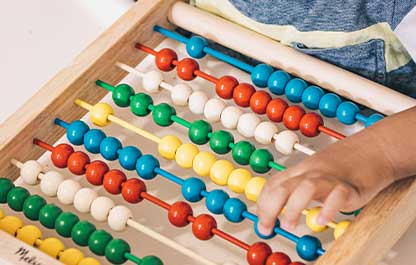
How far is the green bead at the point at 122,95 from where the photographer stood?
4.13 feet

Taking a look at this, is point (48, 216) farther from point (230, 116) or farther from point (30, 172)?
point (230, 116)

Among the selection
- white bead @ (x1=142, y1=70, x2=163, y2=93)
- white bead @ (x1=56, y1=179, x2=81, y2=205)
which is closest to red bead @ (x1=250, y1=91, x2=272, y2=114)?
white bead @ (x1=142, y1=70, x2=163, y2=93)

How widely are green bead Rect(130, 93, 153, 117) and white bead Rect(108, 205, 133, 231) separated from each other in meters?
0.14

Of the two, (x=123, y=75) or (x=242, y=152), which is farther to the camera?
(x=123, y=75)

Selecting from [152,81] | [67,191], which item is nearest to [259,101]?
[152,81]

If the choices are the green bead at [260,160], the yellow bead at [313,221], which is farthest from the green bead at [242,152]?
the yellow bead at [313,221]

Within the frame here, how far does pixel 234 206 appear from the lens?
3.69 feet

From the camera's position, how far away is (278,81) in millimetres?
1244

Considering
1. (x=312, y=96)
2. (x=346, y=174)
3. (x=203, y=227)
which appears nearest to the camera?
(x=346, y=174)

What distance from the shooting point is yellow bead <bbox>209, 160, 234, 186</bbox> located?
45.9 inches

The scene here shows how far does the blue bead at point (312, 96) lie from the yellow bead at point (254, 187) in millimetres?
126

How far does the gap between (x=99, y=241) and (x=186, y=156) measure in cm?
14

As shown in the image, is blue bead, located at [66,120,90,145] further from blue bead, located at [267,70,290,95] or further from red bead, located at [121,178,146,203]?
blue bead, located at [267,70,290,95]

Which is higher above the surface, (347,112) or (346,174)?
(347,112)
